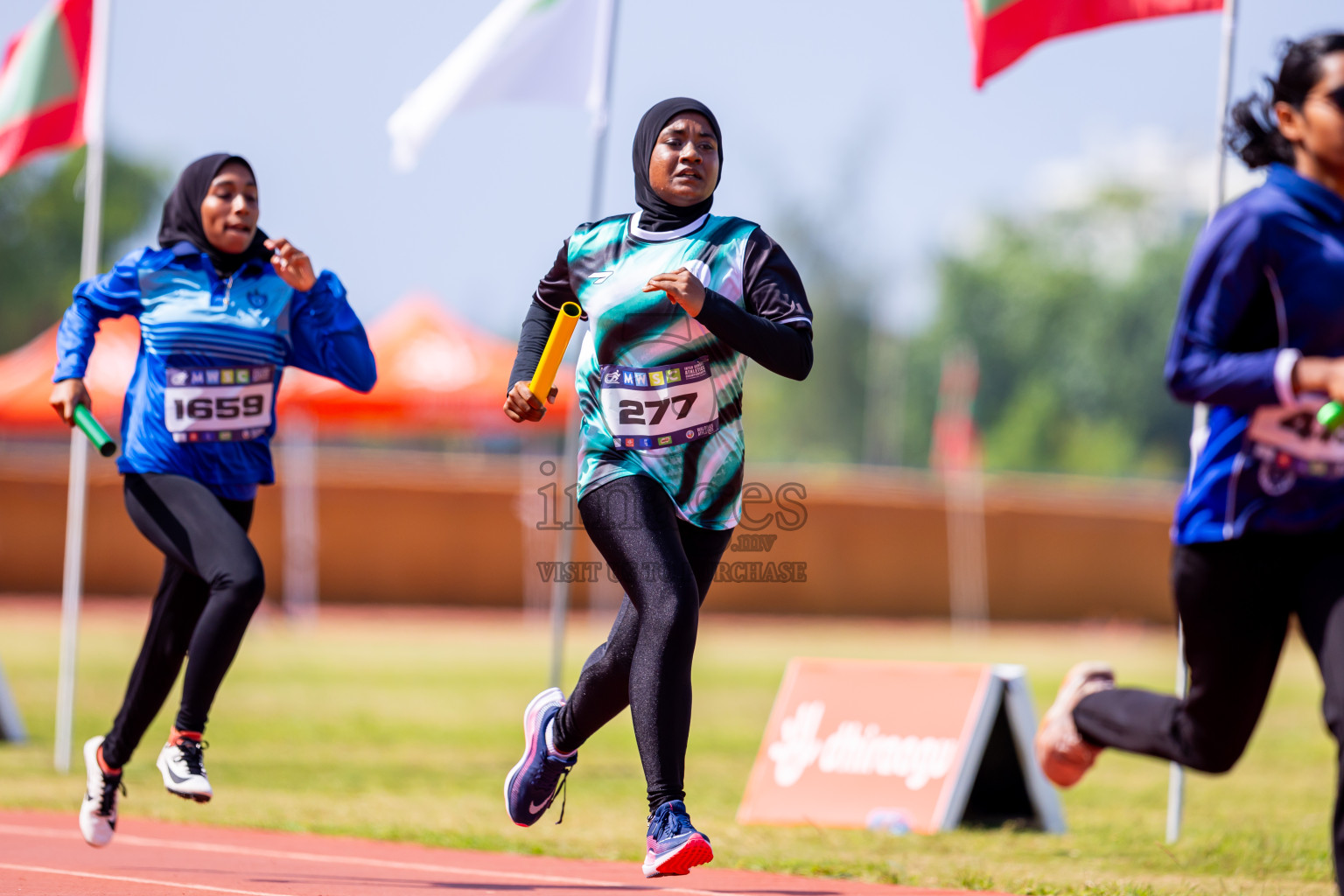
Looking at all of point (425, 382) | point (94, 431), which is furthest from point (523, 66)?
point (425, 382)

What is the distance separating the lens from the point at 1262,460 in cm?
371

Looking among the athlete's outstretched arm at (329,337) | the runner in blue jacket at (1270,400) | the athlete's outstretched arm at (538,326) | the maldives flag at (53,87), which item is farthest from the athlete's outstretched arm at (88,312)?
the maldives flag at (53,87)

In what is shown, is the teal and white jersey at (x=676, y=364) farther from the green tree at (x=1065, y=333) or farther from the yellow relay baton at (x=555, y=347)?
the green tree at (x=1065, y=333)

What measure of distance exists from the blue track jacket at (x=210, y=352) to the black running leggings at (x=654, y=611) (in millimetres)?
1581

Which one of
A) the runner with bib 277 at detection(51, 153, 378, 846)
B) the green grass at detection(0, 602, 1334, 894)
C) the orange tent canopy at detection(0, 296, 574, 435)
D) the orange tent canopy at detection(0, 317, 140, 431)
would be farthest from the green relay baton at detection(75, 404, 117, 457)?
the orange tent canopy at detection(0, 296, 574, 435)

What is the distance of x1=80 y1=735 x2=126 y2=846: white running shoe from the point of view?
577 centimetres

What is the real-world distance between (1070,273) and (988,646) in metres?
58.6

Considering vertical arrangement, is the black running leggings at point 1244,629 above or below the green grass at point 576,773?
above

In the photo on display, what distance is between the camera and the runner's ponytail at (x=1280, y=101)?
376 centimetres

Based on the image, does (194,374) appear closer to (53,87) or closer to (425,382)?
(53,87)

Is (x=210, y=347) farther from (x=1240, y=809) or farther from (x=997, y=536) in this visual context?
(x=997, y=536)

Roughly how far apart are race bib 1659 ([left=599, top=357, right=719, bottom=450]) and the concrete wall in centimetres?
2191

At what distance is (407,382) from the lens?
73.4 feet

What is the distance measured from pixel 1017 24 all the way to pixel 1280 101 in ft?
13.2
